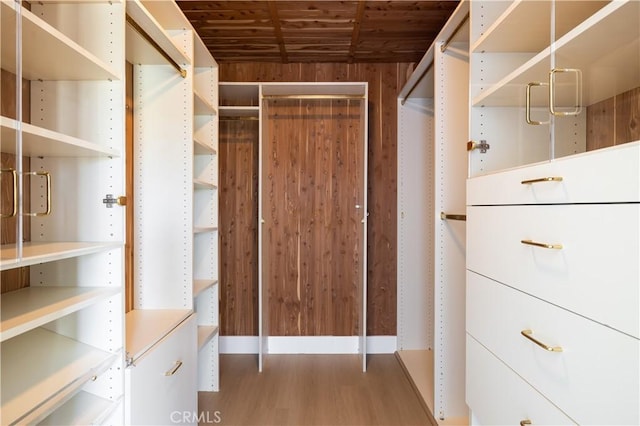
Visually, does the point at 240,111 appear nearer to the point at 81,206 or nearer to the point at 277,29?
the point at 277,29

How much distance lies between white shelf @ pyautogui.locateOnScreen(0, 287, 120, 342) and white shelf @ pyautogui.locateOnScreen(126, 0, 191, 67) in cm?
102

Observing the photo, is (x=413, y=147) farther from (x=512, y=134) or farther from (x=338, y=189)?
(x=512, y=134)

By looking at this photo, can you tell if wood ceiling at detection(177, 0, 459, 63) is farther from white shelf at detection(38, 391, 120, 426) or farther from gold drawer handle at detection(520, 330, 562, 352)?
white shelf at detection(38, 391, 120, 426)

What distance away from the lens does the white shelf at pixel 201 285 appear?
1970 mm

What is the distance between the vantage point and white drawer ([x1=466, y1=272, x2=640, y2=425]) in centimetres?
72

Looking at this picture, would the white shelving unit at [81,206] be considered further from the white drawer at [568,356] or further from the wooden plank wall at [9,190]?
the white drawer at [568,356]

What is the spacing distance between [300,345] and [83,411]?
6.38ft

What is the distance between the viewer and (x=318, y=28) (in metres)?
2.32

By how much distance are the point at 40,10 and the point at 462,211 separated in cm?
202

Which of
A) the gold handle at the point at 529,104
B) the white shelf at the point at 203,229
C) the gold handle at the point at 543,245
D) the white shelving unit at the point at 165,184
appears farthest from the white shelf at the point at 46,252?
the gold handle at the point at 529,104

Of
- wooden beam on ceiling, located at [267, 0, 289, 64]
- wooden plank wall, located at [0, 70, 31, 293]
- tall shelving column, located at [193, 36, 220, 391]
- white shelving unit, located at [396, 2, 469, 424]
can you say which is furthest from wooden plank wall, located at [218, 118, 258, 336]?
wooden plank wall, located at [0, 70, 31, 293]

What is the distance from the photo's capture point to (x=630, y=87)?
1.05 meters

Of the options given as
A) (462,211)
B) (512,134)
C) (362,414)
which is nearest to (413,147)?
(462,211)

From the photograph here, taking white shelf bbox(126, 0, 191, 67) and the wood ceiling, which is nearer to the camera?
white shelf bbox(126, 0, 191, 67)
